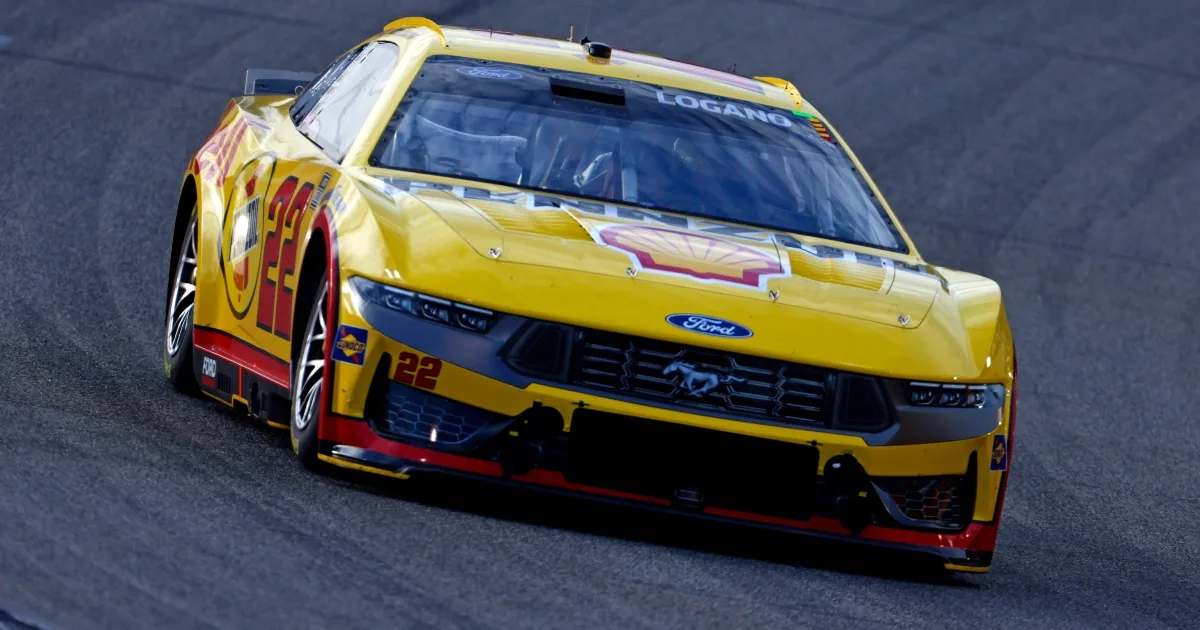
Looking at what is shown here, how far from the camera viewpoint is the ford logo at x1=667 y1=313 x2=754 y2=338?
5.38m

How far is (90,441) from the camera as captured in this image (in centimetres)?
584

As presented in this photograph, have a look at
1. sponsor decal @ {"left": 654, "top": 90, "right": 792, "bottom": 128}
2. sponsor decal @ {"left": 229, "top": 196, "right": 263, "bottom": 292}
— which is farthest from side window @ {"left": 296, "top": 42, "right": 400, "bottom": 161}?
sponsor decal @ {"left": 654, "top": 90, "right": 792, "bottom": 128}

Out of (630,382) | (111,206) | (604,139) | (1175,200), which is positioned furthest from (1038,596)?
(1175,200)

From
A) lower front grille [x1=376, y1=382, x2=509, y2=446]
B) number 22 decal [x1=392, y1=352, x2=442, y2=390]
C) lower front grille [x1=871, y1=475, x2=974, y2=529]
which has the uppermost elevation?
number 22 decal [x1=392, y1=352, x2=442, y2=390]

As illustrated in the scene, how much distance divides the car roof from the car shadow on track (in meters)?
1.79

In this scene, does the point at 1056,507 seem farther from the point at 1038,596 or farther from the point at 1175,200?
the point at 1175,200

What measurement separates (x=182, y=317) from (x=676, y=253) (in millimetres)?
2485

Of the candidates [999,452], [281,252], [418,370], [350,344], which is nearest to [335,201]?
[281,252]

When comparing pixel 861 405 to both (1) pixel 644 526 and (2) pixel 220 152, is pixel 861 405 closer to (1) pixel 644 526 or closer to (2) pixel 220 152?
(1) pixel 644 526

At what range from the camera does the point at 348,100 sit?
708 cm

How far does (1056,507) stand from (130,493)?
3.92 metres

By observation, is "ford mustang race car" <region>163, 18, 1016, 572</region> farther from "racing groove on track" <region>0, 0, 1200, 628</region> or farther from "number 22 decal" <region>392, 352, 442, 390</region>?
"racing groove on track" <region>0, 0, 1200, 628</region>

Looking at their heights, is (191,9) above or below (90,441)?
above

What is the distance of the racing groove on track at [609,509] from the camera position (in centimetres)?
456
